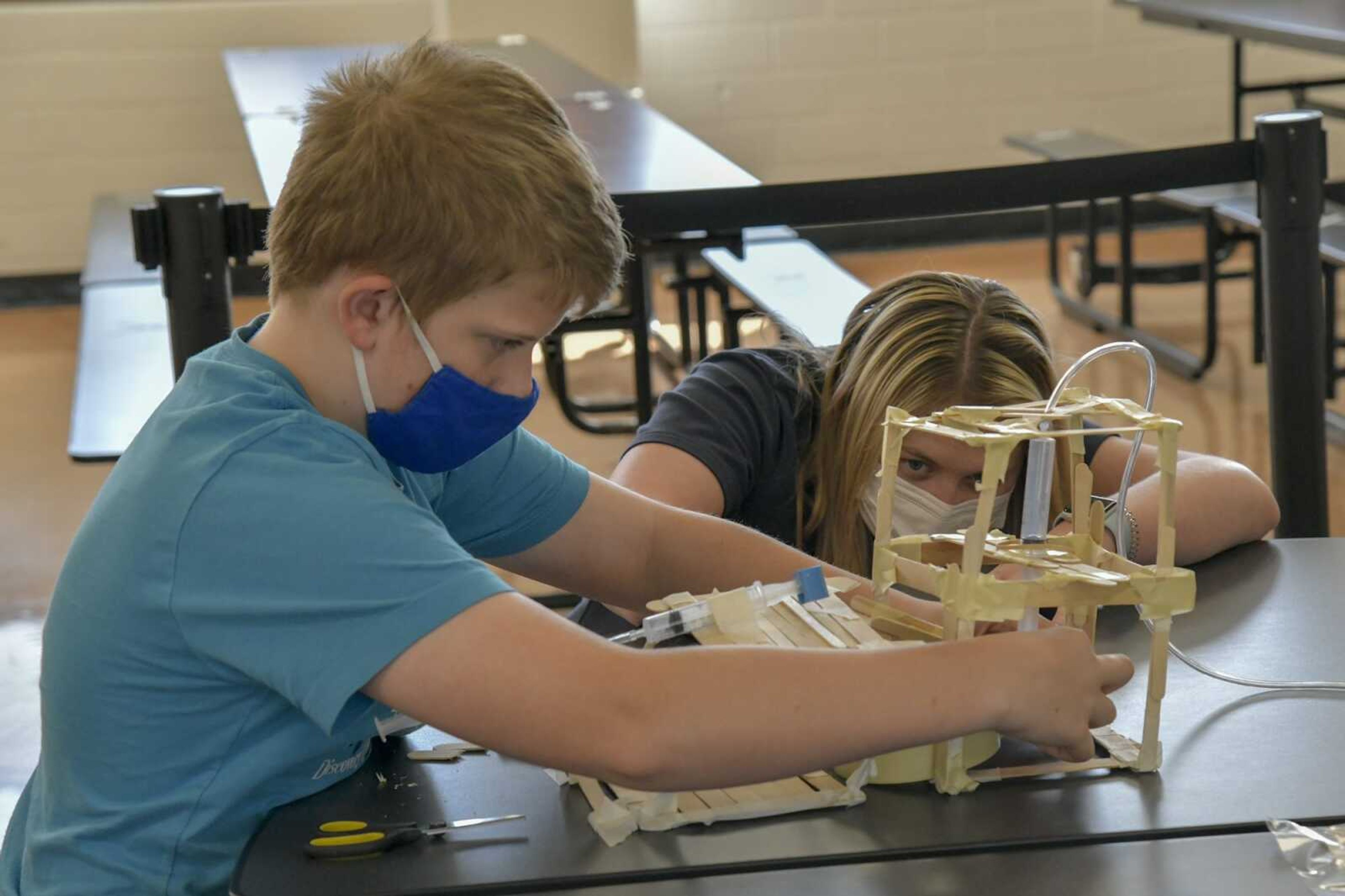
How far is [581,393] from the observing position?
441 centimetres

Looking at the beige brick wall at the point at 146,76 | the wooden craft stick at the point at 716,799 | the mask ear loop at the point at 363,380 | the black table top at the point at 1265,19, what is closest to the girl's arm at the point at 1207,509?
the wooden craft stick at the point at 716,799

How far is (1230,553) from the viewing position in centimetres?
136

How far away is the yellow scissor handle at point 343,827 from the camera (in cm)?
90

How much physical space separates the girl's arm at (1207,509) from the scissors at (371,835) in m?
0.65

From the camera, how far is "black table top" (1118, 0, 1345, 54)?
3.53 meters

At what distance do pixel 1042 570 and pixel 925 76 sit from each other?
5.03 m

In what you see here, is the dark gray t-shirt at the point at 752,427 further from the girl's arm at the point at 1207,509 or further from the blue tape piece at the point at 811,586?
the blue tape piece at the point at 811,586

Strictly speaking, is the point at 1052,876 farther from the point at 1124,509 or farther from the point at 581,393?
the point at 581,393

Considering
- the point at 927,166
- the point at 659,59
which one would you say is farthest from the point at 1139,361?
the point at 659,59

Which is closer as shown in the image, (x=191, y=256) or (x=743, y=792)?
(x=743, y=792)

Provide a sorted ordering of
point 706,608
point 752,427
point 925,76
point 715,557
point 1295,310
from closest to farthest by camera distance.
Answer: point 706,608 → point 715,557 → point 752,427 → point 1295,310 → point 925,76

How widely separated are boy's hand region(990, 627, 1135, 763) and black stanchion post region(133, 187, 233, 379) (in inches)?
40.9

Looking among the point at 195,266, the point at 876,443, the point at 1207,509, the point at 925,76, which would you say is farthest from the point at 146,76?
the point at 1207,509

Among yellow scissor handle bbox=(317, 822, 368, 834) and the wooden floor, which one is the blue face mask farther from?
the wooden floor
